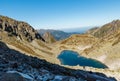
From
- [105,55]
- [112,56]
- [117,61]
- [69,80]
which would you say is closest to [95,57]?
[105,55]

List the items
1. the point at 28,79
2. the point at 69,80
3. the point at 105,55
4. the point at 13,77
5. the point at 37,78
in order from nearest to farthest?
the point at 13,77 < the point at 28,79 < the point at 37,78 < the point at 69,80 < the point at 105,55

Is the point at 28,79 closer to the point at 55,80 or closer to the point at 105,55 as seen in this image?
the point at 55,80

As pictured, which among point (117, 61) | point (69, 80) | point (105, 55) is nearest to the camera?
point (69, 80)

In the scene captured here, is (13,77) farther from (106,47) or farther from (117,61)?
(106,47)

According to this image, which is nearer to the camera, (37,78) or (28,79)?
(28,79)

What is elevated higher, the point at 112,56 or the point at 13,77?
the point at 13,77

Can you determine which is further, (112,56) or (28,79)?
(112,56)

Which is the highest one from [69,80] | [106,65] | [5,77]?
[5,77]

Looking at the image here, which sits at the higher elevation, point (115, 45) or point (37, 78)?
point (37, 78)

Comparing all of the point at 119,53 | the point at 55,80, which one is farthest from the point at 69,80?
the point at 119,53

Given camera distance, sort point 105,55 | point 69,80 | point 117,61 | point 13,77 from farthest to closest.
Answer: point 105,55
point 117,61
point 69,80
point 13,77
